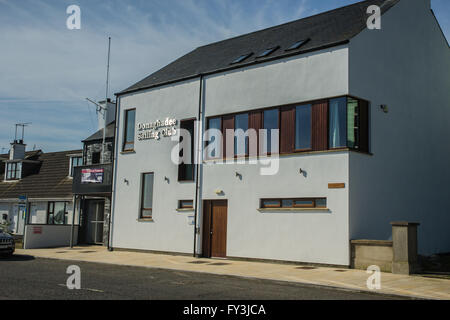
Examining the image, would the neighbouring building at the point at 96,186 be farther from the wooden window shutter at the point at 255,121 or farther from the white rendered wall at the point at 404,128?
the white rendered wall at the point at 404,128

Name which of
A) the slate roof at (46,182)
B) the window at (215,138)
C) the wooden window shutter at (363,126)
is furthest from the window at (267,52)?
the slate roof at (46,182)

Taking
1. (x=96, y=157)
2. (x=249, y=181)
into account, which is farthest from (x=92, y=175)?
(x=249, y=181)

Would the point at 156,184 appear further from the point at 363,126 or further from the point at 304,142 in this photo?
the point at 363,126

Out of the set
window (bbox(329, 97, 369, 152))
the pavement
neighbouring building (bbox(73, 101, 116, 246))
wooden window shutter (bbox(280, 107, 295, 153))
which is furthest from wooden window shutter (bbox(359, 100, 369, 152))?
neighbouring building (bbox(73, 101, 116, 246))

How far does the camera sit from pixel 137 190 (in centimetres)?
2320

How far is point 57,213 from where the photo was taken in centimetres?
3216

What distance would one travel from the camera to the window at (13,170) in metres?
38.0

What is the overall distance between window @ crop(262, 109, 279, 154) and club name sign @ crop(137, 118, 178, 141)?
16.1ft

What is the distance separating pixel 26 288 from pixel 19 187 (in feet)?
90.9

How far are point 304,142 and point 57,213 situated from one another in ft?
67.9

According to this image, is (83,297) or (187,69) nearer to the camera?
(83,297)

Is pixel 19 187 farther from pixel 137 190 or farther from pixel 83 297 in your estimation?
pixel 83 297

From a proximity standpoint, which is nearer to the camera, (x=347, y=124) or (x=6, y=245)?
(x=347, y=124)
